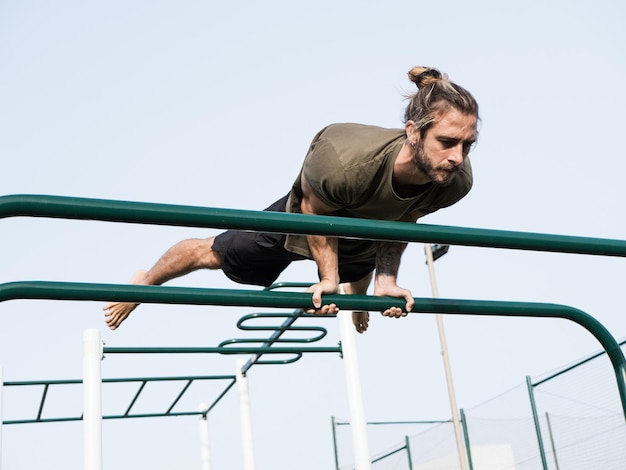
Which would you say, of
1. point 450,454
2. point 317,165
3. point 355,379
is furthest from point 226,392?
point 317,165

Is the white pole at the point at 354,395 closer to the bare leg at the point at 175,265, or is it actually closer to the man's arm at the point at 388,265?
the bare leg at the point at 175,265

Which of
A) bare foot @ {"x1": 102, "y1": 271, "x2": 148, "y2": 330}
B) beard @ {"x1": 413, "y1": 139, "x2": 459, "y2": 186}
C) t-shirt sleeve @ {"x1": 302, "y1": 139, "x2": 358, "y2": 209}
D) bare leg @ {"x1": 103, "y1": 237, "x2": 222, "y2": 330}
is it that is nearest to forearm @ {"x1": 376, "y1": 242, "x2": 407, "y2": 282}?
t-shirt sleeve @ {"x1": 302, "y1": 139, "x2": 358, "y2": 209}

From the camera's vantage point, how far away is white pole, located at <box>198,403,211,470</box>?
625 centimetres

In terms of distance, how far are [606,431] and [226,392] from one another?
8.88 ft

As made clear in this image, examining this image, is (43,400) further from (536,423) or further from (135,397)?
(536,423)

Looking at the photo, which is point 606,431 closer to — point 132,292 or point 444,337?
point 132,292

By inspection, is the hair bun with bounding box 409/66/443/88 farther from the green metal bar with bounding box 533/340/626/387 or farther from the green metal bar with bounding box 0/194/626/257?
the green metal bar with bounding box 533/340/626/387

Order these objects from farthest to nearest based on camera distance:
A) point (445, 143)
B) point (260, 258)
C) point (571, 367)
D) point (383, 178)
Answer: point (571, 367) < point (260, 258) < point (383, 178) < point (445, 143)

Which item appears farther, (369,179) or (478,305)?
(369,179)

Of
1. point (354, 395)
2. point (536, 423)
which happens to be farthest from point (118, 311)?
point (536, 423)

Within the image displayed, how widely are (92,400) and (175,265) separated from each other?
156cm

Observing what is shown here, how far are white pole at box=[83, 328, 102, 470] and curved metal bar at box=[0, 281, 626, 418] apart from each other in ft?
8.32

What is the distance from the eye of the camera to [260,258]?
3.25m

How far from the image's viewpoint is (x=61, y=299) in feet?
6.18
